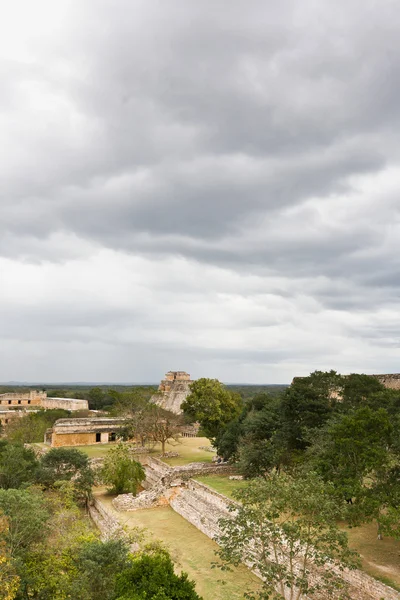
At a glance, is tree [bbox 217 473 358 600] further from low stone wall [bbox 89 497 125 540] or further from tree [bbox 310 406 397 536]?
low stone wall [bbox 89 497 125 540]

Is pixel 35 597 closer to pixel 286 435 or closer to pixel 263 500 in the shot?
pixel 263 500

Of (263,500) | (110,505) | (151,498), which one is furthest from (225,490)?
(263,500)

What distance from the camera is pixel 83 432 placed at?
32.7 m

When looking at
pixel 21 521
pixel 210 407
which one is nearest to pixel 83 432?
pixel 210 407

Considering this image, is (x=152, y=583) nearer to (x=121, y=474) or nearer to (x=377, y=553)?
(x=377, y=553)

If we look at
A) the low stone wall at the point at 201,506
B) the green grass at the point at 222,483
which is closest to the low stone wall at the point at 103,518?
the low stone wall at the point at 201,506

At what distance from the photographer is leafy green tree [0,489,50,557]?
10.1m

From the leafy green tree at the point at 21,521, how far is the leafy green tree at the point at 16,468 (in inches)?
319

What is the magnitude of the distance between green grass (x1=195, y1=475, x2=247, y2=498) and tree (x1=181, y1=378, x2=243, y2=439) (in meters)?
5.77

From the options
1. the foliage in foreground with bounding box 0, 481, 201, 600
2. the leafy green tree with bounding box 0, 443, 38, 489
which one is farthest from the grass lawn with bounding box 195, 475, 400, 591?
the leafy green tree with bounding box 0, 443, 38, 489

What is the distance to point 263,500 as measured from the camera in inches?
381

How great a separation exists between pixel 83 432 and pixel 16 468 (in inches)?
561

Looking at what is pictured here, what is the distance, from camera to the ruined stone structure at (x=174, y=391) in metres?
45.6

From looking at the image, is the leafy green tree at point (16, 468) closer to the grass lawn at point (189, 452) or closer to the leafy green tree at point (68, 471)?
the leafy green tree at point (68, 471)
